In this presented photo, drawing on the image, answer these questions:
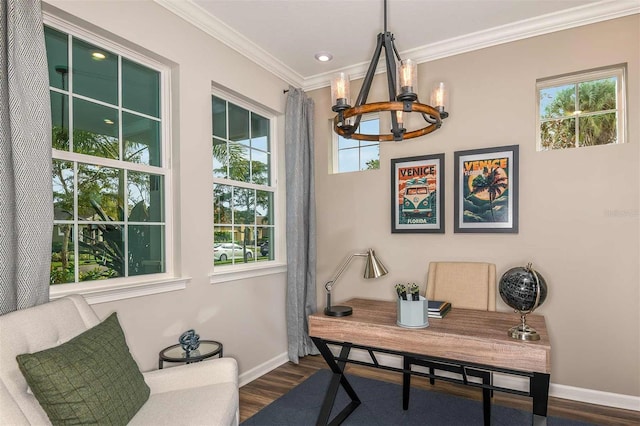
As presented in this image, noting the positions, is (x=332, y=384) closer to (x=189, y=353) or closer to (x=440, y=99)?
(x=189, y=353)

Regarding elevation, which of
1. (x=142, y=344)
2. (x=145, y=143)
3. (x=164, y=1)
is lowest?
(x=142, y=344)

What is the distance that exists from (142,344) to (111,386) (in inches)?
34.8

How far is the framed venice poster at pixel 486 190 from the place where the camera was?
2943 millimetres

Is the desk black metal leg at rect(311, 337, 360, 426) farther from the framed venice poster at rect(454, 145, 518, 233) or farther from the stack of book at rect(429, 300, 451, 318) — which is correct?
the framed venice poster at rect(454, 145, 518, 233)

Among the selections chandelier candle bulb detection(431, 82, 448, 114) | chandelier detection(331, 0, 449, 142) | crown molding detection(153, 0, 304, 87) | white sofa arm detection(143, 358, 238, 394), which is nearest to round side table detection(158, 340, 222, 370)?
white sofa arm detection(143, 358, 238, 394)

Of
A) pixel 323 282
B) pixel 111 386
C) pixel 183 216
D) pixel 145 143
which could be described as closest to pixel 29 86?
pixel 145 143

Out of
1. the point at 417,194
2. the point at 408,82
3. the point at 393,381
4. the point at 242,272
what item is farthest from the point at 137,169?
the point at 393,381

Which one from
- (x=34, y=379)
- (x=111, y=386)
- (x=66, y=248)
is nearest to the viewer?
(x=34, y=379)

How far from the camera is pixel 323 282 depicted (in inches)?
150

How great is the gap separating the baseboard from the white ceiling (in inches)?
104

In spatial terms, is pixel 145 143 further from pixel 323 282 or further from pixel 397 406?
pixel 397 406

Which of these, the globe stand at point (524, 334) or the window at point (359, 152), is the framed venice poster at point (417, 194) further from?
the globe stand at point (524, 334)

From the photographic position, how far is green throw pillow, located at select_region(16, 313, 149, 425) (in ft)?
4.24

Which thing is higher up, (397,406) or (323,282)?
(323,282)
